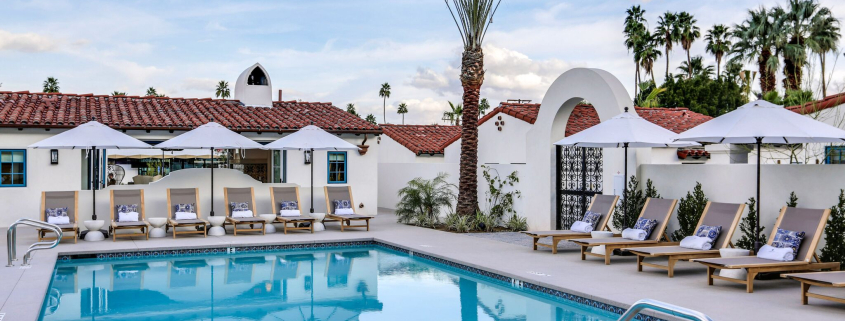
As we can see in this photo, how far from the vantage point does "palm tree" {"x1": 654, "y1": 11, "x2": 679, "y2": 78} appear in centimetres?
5297

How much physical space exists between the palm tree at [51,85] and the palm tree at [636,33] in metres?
47.7

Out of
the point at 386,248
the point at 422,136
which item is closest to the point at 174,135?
the point at 386,248

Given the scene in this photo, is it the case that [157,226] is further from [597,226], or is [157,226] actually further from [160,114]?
[597,226]

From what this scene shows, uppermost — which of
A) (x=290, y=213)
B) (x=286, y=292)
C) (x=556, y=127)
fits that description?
(x=556, y=127)

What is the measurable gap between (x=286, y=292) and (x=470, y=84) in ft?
30.2

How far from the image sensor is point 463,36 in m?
18.6

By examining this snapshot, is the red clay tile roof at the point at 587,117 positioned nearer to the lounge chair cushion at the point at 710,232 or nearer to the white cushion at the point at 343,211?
the white cushion at the point at 343,211

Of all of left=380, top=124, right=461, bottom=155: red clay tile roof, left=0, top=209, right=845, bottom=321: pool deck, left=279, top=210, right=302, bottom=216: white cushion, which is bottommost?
left=0, top=209, right=845, bottom=321: pool deck

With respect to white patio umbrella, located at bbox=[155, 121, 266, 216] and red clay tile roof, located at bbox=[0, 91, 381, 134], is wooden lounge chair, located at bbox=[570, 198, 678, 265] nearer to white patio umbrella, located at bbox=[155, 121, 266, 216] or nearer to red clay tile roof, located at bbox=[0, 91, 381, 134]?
white patio umbrella, located at bbox=[155, 121, 266, 216]

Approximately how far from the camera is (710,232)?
11.1 meters

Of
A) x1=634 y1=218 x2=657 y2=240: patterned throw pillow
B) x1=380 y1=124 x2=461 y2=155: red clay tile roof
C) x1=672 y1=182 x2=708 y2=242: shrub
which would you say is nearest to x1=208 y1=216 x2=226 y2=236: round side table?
x1=634 y1=218 x2=657 y2=240: patterned throw pillow

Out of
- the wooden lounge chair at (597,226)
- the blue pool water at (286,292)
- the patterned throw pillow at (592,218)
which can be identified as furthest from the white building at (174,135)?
the patterned throw pillow at (592,218)

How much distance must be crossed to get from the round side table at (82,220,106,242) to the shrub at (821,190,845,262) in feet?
45.8

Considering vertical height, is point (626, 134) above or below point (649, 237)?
above
